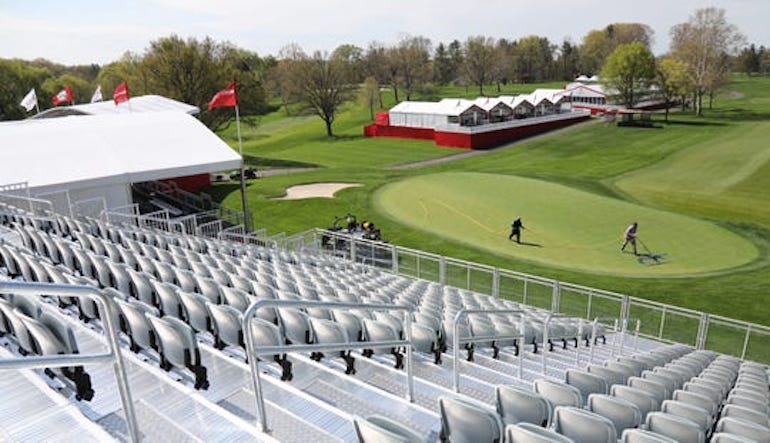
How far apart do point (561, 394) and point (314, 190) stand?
33.6 metres

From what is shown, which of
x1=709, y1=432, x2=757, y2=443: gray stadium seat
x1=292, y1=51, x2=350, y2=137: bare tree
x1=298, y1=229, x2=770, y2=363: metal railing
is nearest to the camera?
x1=709, y1=432, x2=757, y2=443: gray stadium seat

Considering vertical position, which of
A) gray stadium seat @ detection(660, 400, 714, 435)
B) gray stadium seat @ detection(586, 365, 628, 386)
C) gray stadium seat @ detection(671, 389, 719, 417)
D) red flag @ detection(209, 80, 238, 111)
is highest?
red flag @ detection(209, 80, 238, 111)

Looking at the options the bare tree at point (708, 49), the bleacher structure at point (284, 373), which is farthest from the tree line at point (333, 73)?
the bleacher structure at point (284, 373)

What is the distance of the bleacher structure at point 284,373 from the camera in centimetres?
450

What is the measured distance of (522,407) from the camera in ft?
17.1

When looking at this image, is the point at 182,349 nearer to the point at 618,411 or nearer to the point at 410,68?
the point at 618,411

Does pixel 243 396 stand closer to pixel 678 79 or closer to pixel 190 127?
pixel 190 127

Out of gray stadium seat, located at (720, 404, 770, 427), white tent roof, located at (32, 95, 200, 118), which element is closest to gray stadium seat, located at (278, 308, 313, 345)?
gray stadium seat, located at (720, 404, 770, 427)

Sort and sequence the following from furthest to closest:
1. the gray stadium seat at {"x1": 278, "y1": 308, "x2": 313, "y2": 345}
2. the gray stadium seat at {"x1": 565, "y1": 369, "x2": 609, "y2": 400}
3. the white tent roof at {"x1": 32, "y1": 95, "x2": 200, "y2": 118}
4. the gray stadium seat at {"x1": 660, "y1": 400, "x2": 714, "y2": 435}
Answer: the white tent roof at {"x1": 32, "y1": 95, "x2": 200, "y2": 118} < the gray stadium seat at {"x1": 278, "y1": 308, "x2": 313, "y2": 345} < the gray stadium seat at {"x1": 565, "y1": 369, "x2": 609, "y2": 400} < the gray stadium seat at {"x1": 660, "y1": 400, "x2": 714, "y2": 435}

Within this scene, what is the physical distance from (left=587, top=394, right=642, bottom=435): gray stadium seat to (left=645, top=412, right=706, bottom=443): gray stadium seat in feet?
0.42

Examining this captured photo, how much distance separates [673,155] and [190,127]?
141 ft

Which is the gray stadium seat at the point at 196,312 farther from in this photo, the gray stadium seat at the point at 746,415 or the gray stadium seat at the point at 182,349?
the gray stadium seat at the point at 746,415

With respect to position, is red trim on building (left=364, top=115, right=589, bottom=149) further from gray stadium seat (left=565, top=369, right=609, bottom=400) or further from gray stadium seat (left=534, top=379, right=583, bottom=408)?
gray stadium seat (left=534, top=379, right=583, bottom=408)

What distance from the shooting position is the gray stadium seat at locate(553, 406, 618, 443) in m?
4.47
